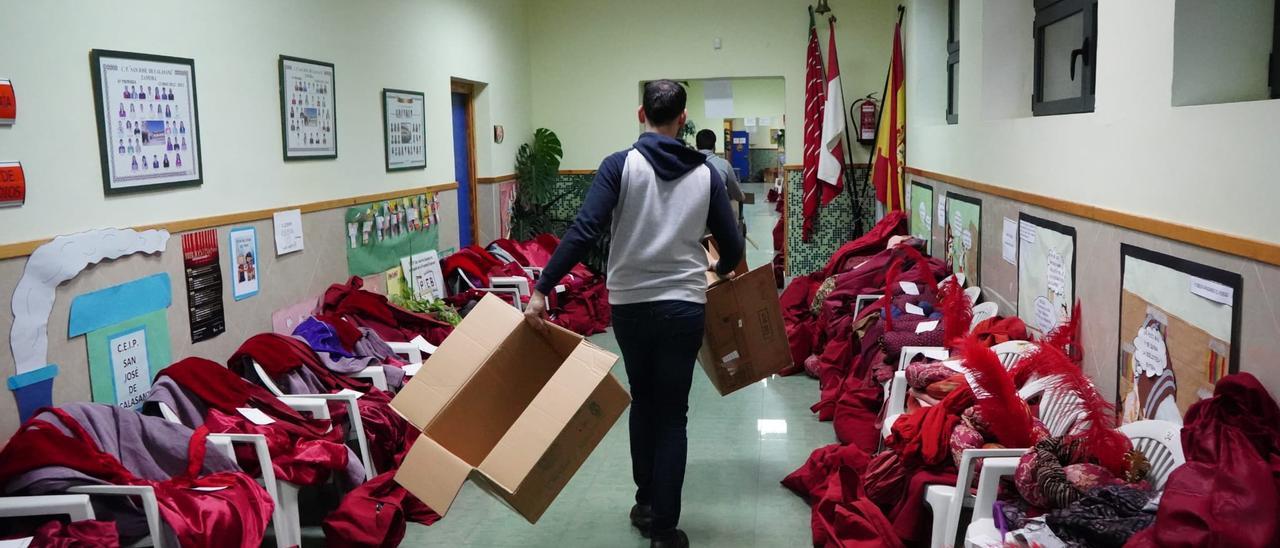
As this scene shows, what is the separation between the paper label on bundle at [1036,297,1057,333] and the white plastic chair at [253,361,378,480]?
2.53 metres

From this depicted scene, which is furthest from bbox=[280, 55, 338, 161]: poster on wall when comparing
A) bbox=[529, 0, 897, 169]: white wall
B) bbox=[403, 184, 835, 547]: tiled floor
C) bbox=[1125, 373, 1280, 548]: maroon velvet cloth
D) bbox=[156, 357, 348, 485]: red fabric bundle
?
bbox=[529, 0, 897, 169]: white wall

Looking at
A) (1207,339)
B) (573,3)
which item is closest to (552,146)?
(573,3)

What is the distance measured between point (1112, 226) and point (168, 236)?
3.16 m

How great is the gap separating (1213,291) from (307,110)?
150 inches

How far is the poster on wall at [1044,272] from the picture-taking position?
10.8 ft

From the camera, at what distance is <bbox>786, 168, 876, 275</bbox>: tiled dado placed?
8.35m

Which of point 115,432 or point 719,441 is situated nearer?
point 115,432

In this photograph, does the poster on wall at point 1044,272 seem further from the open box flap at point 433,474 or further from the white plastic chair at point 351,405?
the white plastic chair at point 351,405

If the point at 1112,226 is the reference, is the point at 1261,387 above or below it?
below

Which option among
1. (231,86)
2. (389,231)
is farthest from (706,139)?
(231,86)

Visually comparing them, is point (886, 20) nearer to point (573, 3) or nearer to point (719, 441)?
point (573, 3)

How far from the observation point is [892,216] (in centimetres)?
684

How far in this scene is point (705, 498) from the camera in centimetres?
368

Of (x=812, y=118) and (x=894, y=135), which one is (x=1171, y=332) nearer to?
(x=894, y=135)
